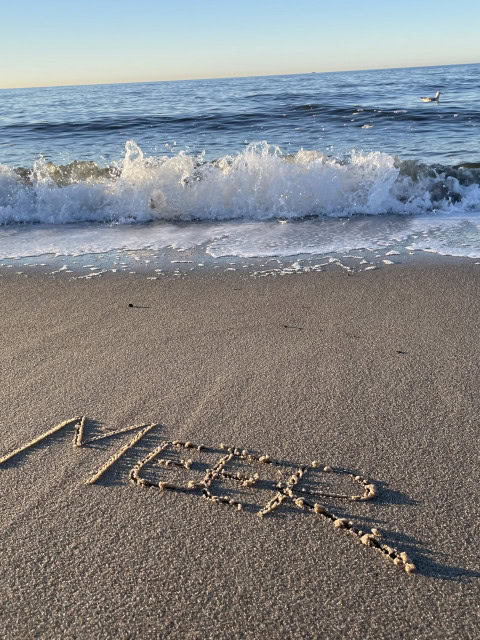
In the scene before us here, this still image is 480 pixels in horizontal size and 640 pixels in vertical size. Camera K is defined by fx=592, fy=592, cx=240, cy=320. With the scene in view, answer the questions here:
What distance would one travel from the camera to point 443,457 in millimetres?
2393

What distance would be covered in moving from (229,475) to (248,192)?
19.5 feet

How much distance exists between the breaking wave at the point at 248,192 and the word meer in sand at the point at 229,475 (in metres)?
5.23

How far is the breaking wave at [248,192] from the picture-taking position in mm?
7527

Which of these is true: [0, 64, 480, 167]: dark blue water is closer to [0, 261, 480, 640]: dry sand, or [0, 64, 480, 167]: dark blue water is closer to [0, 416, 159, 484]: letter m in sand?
[0, 261, 480, 640]: dry sand

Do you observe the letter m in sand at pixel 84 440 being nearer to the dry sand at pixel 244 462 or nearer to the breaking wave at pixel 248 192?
the dry sand at pixel 244 462

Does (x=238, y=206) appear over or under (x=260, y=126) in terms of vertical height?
under

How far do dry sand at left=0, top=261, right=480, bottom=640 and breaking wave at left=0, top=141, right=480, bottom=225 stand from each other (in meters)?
3.35

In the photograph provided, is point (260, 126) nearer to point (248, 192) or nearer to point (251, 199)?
point (248, 192)

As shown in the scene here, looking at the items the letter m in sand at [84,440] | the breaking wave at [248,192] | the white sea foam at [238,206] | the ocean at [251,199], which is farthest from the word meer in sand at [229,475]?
the breaking wave at [248,192]

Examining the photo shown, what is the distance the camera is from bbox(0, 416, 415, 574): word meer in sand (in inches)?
84.7

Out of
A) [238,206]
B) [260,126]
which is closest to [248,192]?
[238,206]

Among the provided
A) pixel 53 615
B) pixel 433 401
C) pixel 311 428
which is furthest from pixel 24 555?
pixel 433 401

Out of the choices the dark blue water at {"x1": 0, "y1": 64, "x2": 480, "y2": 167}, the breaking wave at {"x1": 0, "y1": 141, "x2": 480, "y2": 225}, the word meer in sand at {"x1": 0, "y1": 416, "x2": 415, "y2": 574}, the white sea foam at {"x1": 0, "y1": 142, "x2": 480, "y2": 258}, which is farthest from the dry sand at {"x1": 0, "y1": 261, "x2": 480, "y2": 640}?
the dark blue water at {"x1": 0, "y1": 64, "x2": 480, "y2": 167}

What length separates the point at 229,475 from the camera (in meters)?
2.32
